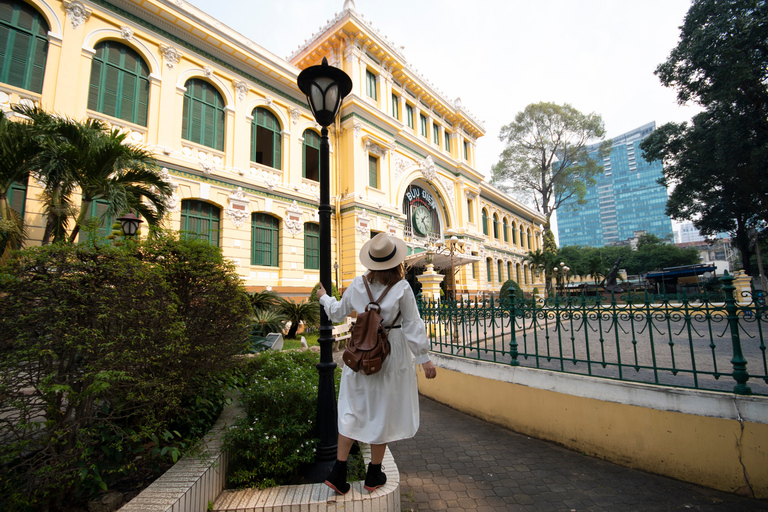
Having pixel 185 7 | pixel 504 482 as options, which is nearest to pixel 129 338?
pixel 504 482

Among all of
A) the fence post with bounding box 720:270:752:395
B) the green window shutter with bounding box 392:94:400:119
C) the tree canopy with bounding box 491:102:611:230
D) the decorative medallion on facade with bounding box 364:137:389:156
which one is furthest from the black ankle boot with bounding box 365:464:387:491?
the tree canopy with bounding box 491:102:611:230

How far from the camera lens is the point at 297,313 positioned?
39.5 ft

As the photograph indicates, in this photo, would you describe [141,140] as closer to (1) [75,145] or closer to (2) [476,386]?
(1) [75,145]

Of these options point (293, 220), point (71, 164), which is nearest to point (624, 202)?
point (293, 220)

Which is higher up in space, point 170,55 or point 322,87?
point 170,55

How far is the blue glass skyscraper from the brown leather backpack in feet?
358

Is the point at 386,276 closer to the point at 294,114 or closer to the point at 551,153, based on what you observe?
the point at 294,114

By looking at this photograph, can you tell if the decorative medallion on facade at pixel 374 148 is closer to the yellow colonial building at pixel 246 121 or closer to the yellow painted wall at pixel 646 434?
the yellow colonial building at pixel 246 121

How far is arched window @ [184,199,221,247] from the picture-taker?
36.7 ft

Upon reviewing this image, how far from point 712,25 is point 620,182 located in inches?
4376

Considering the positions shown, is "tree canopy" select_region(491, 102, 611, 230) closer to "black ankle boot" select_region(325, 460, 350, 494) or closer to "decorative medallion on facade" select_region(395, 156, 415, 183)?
"decorative medallion on facade" select_region(395, 156, 415, 183)

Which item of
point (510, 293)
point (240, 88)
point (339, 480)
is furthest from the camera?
point (240, 88)

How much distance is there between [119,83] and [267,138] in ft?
15.9

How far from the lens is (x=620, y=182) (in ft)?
350
